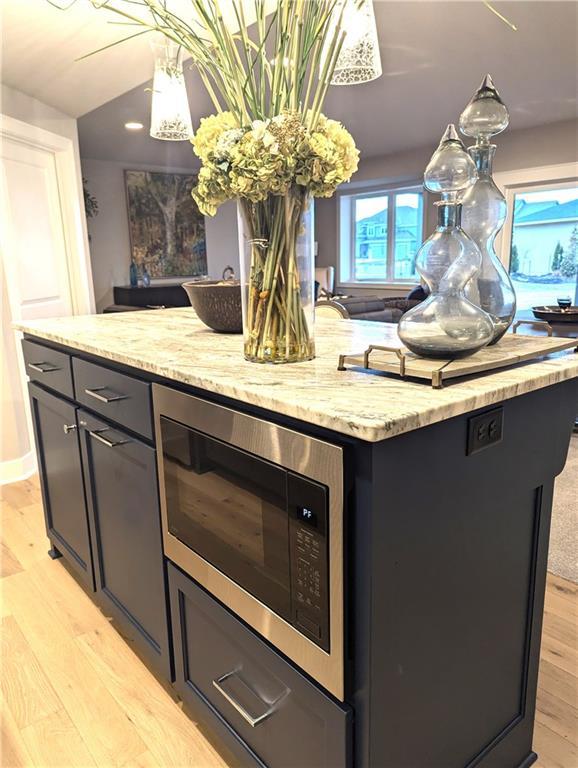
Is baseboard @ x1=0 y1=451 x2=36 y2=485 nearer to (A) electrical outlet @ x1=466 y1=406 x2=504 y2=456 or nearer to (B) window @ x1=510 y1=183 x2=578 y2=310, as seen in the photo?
(A) electrical outlet @ x1=466 y1=406 x2=504 y2=456

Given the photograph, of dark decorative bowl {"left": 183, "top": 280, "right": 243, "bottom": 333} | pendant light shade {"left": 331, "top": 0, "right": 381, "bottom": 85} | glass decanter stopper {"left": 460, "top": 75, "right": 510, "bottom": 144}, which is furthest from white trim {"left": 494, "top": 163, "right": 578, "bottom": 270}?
glass decanter stopper {"left": 460, "top": 75, "right": 510, "bottom": 144}

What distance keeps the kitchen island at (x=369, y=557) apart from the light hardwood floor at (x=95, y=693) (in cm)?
15

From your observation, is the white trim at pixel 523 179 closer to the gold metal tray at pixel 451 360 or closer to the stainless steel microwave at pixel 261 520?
the gold metal tray at pixel 451 360

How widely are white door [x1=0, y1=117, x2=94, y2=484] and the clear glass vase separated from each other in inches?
98.3

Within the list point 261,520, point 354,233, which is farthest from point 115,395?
point 354,233

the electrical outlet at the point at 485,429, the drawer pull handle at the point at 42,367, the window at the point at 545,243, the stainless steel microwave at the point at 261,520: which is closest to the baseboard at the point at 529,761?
the stainless steel microwave at the point at 261,520

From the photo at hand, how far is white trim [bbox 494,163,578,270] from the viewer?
5742 millimetres

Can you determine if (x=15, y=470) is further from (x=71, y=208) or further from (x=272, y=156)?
(x=272, y=156)

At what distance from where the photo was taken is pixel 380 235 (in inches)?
326

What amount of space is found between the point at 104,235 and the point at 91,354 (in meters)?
6.46

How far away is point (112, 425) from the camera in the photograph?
1.58 metres

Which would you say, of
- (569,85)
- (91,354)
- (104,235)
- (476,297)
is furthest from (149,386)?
(104,235)

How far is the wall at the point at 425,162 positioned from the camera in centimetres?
571

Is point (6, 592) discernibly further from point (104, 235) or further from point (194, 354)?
point (104, 235)
